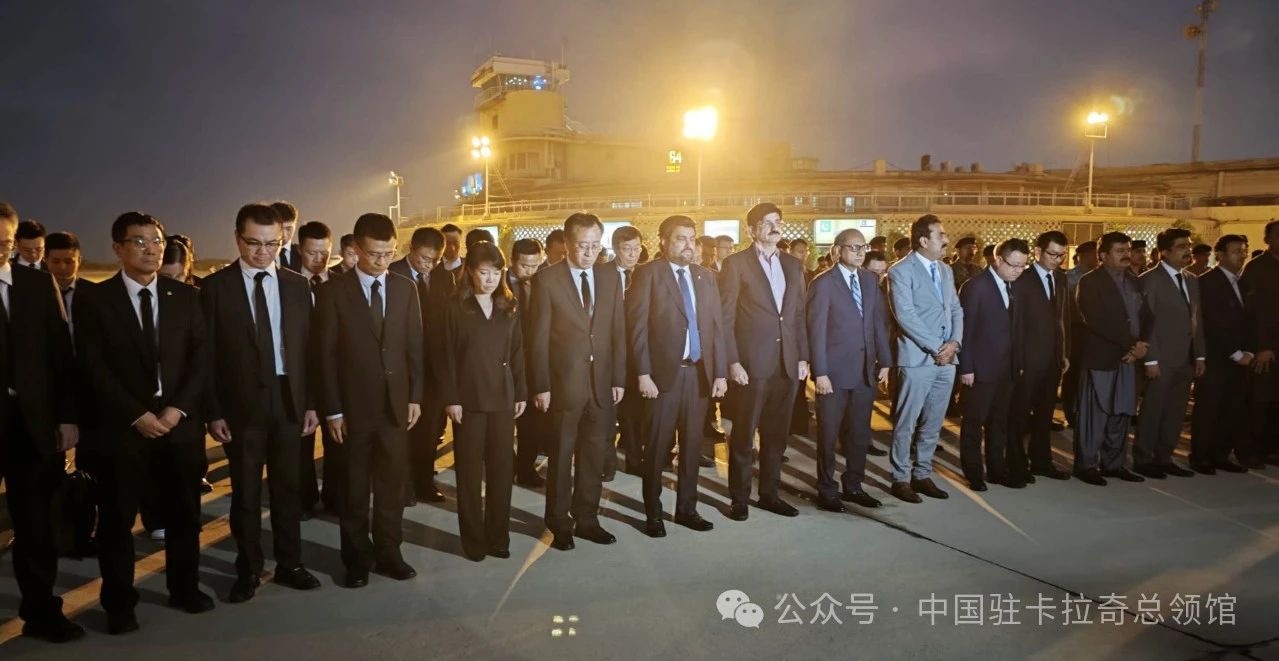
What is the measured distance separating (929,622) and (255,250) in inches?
163

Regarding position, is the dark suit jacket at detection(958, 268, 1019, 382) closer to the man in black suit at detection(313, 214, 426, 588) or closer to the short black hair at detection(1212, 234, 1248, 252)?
the short black hair at detection(1212, 234, 1248, 252)

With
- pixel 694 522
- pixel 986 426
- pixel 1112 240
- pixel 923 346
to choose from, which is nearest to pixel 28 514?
pixel 694 522

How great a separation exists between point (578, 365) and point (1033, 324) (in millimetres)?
4185

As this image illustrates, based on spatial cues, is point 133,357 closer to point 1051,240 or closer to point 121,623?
point 121,623

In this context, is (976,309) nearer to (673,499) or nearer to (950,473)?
(950,473)

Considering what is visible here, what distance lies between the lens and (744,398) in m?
5.32

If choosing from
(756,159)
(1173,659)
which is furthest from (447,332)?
(756,159)

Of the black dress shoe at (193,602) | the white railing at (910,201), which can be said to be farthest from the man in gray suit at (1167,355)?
the white railing at (910,201)

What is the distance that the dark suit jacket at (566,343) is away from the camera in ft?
15.3

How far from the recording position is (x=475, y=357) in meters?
4.37

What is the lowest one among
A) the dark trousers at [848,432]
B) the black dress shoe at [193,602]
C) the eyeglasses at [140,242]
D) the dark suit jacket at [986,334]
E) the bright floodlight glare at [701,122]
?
the black dress shoe at [193,602]

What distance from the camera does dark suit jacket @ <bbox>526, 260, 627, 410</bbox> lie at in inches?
183

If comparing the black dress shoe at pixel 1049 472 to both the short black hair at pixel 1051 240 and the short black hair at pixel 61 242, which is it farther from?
the short black hair at pixel 61 242

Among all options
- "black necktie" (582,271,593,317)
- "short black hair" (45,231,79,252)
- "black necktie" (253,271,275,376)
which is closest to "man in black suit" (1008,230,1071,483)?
"black necktie" (582,271,593,317)
